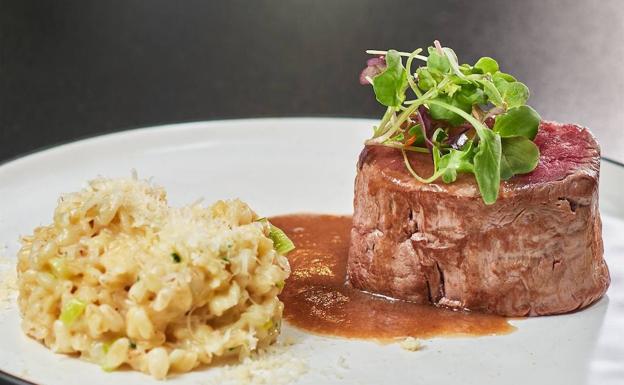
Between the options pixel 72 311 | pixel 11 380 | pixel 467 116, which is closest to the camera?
pixel 11 380

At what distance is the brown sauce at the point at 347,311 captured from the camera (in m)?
4.75

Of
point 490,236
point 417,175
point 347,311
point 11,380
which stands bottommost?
point 11,380

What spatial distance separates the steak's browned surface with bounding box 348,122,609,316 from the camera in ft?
15.6

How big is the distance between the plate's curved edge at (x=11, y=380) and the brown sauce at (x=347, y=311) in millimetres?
1336

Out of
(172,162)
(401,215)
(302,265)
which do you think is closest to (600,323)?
(401,215)

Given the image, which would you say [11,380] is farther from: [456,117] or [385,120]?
[456,117]

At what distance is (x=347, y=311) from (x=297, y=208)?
4.47ft

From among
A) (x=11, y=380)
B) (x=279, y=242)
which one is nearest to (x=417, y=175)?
(x=279, y=242)

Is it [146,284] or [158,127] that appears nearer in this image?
[146,284]

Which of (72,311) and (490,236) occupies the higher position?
(490,236)

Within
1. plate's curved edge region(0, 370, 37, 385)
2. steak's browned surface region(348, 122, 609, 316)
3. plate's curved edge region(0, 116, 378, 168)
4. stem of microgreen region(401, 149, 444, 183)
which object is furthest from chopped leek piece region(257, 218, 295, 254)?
plate's curved edge region(0, 116, 378, 168)

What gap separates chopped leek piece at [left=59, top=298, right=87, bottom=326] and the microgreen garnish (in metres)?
1.71

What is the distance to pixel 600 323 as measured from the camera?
482 centimetres

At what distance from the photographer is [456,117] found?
4996 millimetres
